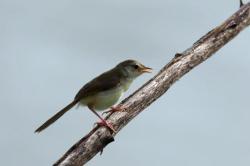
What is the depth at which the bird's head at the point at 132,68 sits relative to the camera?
15102 mm

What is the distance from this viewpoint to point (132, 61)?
1527 cm

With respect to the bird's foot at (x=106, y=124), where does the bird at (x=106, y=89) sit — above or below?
above

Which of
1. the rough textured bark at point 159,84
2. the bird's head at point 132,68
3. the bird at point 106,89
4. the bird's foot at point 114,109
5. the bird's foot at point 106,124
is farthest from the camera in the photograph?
the bird's head at point 132,68

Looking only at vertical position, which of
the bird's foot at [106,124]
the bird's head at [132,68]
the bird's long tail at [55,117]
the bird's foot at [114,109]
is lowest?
the bird's foot at [106,124]

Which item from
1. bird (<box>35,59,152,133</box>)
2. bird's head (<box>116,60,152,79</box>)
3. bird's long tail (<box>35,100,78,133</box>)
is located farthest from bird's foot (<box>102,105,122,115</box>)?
bird's head (<box>116,60,152,79</box>)

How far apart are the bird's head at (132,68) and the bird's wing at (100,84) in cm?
24

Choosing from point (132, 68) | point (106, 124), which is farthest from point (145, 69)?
point (106, 124)

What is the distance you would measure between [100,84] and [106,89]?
15 centimetres

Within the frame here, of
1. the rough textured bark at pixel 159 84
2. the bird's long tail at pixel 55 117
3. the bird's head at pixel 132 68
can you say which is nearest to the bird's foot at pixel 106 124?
the rough textured bark at pixel 159 84

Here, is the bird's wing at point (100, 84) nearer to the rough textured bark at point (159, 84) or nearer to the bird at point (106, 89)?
the bird at point (106, 89)

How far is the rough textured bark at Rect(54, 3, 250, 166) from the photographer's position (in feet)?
40.0

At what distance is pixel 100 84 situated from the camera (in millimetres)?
14430

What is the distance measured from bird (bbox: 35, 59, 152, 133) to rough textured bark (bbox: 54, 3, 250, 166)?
Result: 0.51 m

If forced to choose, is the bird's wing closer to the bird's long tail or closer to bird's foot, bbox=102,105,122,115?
the bird's long tail
